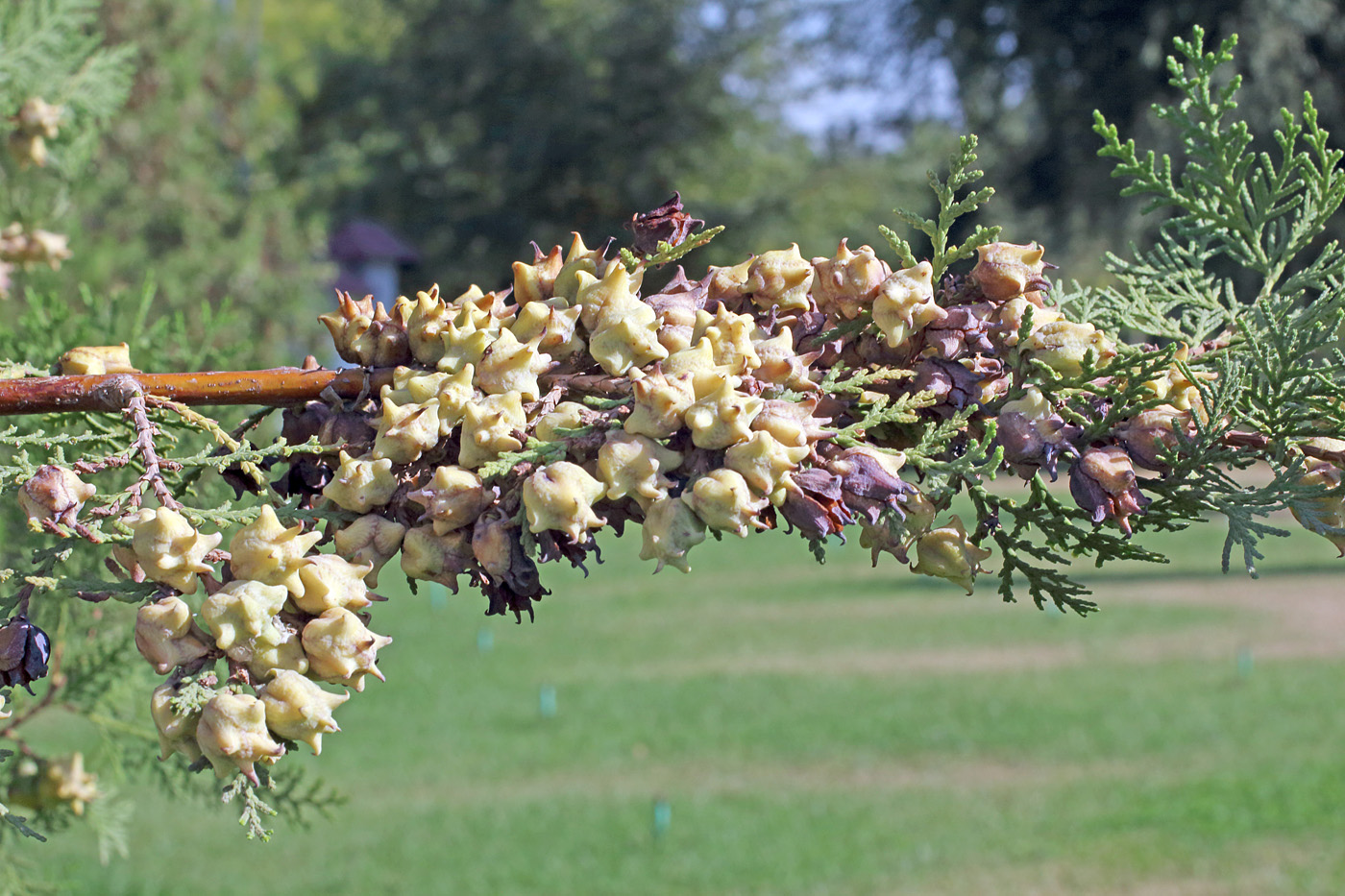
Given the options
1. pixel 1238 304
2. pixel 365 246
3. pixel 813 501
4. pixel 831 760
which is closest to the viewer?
pixel 813 501

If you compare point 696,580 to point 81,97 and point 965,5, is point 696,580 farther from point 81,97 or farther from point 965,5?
point 81,97

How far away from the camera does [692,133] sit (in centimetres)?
2650

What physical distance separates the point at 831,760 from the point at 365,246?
24.2 meters

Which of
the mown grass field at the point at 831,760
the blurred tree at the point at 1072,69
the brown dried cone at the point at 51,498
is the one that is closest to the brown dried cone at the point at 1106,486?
the brown dried cone at the point at 51,498

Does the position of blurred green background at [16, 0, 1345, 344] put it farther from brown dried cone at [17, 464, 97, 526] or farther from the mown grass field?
brown dried cone at [17, 464, 97, 526]

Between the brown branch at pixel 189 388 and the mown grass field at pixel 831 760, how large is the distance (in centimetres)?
A: 384

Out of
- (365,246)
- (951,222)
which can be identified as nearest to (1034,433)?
(951,222)

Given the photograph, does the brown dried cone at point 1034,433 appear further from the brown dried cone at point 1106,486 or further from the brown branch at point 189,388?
the brown branch at point 189,388

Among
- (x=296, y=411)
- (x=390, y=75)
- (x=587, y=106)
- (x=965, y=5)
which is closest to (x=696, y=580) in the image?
(x=965, y=5)

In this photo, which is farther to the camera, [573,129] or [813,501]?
[573,129]

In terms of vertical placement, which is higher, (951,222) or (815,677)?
(951,222)

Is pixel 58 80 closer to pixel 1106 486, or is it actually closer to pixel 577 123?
pixel 1106 486

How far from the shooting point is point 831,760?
7.43 meters

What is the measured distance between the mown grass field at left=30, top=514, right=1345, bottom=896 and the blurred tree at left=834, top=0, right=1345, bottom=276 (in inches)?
246
